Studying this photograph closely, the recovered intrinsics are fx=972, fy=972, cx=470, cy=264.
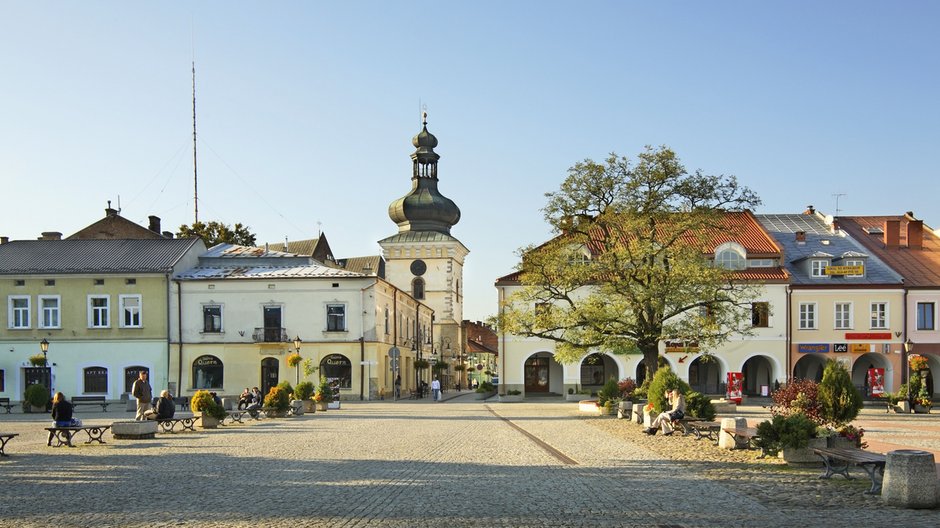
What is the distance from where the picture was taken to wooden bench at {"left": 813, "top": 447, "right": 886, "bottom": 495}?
1341cm

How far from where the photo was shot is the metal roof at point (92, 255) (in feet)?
168

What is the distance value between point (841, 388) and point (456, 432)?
11.2 m

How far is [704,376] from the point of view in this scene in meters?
52.8

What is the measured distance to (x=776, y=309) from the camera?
4997 cm

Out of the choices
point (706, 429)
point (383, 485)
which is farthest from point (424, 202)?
point (383, 485)

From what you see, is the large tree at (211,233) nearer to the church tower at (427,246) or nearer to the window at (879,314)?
the church tower at (427,246)

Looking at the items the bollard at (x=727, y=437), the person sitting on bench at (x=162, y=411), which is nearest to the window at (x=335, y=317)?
the person sitting on bench at (x=162, y=411)

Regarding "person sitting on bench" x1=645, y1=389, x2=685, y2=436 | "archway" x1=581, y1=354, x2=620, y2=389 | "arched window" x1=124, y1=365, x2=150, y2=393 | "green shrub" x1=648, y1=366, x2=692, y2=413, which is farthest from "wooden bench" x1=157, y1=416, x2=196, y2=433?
"archway" x1=581, y1=354, x2=620, y2=389

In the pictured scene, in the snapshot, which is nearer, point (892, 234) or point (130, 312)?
point (130, 312)

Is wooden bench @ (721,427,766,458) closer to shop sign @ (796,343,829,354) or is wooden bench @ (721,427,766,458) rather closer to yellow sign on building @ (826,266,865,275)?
shop sign @ (796,343,829,354)

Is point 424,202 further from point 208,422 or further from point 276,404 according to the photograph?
point 208,422

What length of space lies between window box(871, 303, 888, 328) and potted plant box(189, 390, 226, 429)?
3508 centimetres

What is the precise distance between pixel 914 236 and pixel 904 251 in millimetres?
1446

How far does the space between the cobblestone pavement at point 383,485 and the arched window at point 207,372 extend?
2713 cm
